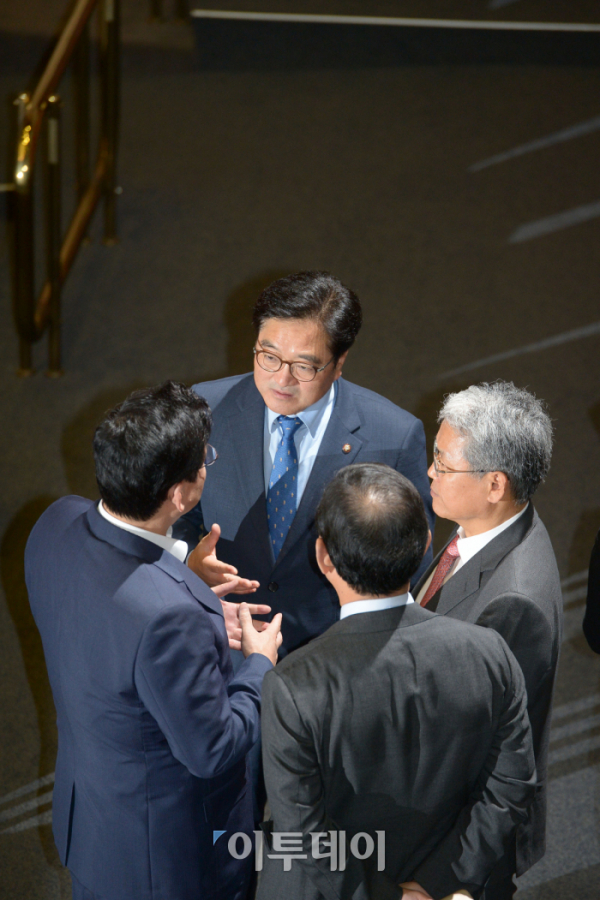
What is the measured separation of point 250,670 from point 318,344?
0.78 meters

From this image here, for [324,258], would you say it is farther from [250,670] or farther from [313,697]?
[313,697]

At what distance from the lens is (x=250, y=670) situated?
188cm

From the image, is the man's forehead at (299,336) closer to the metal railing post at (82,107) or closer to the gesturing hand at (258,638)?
the gesturing hand at (258,638)

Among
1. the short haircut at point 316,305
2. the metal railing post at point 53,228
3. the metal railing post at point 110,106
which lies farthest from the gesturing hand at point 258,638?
the metal railing post at point 110,106

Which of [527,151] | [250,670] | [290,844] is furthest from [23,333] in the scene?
[527,151]

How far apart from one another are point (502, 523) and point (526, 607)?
247 mm

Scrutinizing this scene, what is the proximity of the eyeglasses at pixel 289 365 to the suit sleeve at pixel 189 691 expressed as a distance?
2.37 ft

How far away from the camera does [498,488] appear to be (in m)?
1.98

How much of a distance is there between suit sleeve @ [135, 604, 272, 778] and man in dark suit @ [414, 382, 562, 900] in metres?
0.55

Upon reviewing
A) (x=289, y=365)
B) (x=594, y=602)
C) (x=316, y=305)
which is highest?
(x=316, y=305)

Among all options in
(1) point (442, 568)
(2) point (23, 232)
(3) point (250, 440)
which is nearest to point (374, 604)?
(1) point (442, 568)

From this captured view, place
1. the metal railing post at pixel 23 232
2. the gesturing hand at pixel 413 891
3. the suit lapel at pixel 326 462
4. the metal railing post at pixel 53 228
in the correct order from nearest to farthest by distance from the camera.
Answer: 1. the gesturing hand at pixel 413 891
2. the suit lapel at pixel 326 462
3. the metal railing post at pixel 23 232
4. the metal railing post at pixel 53 228

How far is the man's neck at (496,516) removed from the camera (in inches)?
78.7

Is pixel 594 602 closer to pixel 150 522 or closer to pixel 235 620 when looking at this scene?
pixel 235 620
